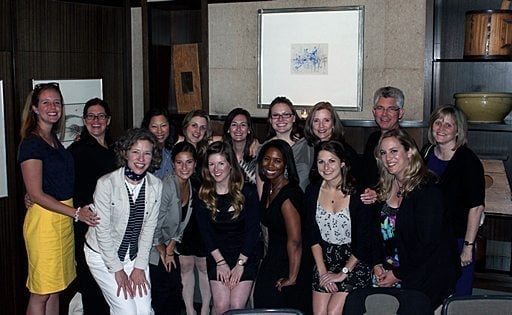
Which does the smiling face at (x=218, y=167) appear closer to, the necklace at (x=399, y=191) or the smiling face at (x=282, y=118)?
the smiling face at (x=282, y=118)

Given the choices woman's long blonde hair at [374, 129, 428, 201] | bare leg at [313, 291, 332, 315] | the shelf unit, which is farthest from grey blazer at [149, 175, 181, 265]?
the shelf unit

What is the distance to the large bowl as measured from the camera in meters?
4.39

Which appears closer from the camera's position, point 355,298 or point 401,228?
point 355,298

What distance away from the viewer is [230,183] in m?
3.96

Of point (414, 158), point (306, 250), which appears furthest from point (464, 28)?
point (306, 250)

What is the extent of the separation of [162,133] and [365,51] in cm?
151

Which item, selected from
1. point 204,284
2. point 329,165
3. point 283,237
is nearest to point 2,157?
point 204,284

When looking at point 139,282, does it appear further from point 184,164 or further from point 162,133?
point 162,133

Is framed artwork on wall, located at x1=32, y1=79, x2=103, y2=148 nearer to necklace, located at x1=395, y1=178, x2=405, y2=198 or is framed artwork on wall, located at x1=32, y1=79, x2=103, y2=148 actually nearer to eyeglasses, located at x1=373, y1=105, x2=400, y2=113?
eyeglasses, located at x1=373, y1=105, x2=400, y2=113

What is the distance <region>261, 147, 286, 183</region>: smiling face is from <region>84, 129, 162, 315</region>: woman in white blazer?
2.01ft

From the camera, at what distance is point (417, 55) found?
4.59m

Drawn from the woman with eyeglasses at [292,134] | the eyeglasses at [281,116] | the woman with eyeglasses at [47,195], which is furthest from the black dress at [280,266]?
the woman with eyeglasses at [47,195]

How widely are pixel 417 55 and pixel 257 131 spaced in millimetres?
1299

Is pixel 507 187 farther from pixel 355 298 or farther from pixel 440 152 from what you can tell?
pixel 355 298
